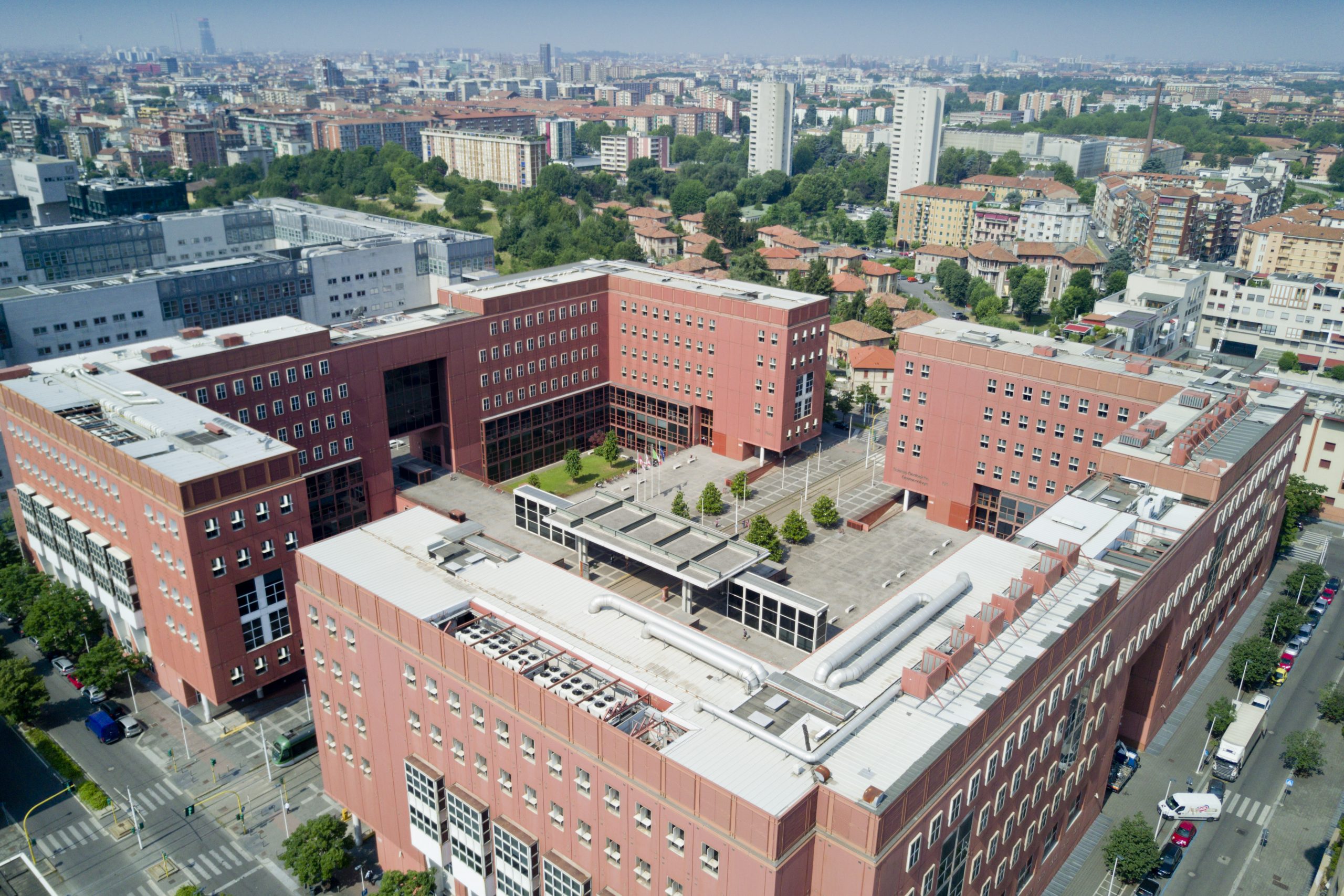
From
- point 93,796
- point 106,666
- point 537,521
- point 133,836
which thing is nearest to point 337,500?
point 537,521

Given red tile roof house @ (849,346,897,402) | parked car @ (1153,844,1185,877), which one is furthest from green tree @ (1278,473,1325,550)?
red tile roof house @ (849,346,897,402)

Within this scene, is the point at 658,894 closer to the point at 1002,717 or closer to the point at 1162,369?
the point at 1002,717

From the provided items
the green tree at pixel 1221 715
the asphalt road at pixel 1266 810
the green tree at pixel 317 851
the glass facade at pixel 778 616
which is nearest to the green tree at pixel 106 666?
the green tree at pixel 317 851

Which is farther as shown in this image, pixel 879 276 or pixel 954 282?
pixel 954 282

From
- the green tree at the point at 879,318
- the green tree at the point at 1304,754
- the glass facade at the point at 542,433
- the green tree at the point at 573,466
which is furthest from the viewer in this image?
the green tree at the point at 879,318

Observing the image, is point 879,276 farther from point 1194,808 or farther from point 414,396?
point 1194,808

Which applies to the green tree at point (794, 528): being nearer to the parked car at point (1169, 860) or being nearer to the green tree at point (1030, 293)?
the parked car at point (1169, 860)
